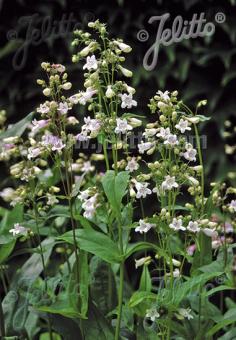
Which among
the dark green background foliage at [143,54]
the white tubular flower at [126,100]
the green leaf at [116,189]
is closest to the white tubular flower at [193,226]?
the green leaf at [116,189]

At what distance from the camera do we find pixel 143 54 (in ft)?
11.5

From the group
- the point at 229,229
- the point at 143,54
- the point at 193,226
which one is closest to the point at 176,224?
the point at 193,226

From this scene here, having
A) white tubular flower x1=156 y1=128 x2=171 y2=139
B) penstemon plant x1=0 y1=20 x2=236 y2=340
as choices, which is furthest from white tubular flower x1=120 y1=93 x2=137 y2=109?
white tubular flower x1=156 y1=128 x2=171 y2=139

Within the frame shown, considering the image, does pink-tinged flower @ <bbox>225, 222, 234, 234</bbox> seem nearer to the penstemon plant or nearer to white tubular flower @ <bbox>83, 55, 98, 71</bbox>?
the penstemon plant

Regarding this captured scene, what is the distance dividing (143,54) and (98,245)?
6.63 feet

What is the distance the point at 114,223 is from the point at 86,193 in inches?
11.7

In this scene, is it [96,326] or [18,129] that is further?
[18,129]

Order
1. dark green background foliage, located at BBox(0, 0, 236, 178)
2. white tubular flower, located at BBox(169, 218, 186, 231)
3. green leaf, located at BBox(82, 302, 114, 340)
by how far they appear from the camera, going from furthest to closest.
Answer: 1. dark green background foliage, located at BBox(0, 0, 236, 178)
2. green leaf, located at BBox(82, 302, 114, 340)
3. white tubular flower, located at BBox(169, 218, 186, 231)

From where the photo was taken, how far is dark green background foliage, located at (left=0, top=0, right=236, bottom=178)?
3.40 m

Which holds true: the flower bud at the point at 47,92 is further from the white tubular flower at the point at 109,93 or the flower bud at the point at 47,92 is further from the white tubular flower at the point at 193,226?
the white tubular flower at the point at 193,226

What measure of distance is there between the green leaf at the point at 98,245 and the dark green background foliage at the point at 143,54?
181 cm

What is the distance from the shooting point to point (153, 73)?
344 centimetres

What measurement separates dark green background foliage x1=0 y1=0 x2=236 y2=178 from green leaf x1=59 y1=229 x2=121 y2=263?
1.81m

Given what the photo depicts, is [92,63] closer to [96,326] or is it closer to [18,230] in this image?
[18,230]
